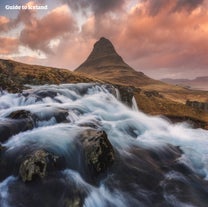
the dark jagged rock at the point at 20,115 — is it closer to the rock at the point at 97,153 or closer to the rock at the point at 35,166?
the rock at the point at 97,153

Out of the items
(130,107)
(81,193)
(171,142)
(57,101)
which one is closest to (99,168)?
(81,193)

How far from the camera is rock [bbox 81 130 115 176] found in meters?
16.6

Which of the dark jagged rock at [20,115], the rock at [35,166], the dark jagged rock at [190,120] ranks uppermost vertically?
the dark jagged rock at [20,115]

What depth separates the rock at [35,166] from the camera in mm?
14820

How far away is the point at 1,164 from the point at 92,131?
6314 mm

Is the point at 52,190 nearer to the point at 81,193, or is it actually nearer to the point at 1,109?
the point at 81,193

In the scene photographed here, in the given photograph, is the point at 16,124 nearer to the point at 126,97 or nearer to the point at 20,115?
the point at 20,115

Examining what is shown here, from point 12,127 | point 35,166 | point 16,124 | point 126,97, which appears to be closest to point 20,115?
point 16,124

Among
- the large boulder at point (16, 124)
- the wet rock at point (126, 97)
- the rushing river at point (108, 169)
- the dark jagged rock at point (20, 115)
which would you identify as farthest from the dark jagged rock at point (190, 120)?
the large boulder at point (16, 124)

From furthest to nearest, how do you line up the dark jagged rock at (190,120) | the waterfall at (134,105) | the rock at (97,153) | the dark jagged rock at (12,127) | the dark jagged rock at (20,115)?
1. the waterfall at (134,105)
2. the dark jagged rock at (190,120)
3. the dark jagged rock at (20,115)
4. the dark jagged rock at (12,127)
5. the rock at (97,153)

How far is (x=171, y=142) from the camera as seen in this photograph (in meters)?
27.0

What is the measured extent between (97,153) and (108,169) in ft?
5.22

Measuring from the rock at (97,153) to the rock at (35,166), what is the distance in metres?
2.38

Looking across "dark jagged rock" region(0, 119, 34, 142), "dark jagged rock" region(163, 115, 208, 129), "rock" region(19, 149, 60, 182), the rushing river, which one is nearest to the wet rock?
"dark jagged rock" region(163, 115, 208, 129)
